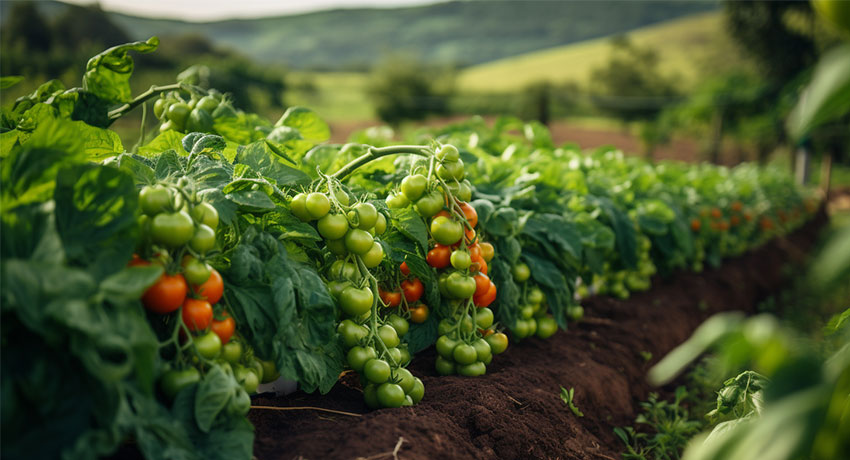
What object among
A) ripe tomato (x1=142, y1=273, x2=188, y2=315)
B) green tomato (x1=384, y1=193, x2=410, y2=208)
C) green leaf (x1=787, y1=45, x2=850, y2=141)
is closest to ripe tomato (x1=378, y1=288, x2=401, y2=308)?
green tomato (x1=384, y1=193, x2=410, y2=208)

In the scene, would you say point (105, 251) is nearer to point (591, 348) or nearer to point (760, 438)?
point (760, 438)

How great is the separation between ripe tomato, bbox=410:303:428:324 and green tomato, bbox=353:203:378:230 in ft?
1.80

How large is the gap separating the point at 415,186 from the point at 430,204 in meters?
0.09

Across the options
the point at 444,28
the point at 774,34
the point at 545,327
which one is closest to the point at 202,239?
the point at 545,327

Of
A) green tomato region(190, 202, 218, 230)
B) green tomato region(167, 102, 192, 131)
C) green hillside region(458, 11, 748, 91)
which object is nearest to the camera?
green tomato region(190, 202, 218, 230)

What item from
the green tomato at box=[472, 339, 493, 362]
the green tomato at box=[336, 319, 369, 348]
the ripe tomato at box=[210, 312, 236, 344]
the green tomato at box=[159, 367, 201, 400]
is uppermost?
the ripe tomato at box=[210, 312, 236, 344]

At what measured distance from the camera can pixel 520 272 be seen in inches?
111

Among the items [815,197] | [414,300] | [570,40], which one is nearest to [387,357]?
[414,300]

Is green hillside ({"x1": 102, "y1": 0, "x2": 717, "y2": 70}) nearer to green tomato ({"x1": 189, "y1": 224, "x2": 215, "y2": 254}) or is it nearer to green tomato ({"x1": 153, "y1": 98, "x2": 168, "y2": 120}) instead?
green tomato ({"x1": 153, "y1": 98, "x2": 168, "y2": 120})

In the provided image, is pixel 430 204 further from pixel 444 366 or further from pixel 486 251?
pixel 444 366

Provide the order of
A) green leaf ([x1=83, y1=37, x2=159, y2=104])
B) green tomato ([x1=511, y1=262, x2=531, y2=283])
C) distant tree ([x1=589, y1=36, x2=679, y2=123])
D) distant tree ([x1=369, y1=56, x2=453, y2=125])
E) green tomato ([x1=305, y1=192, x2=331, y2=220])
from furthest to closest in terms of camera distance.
→ distant tree ([x1=589, y1=36, x2=679, y2=123]) → distant tree ([x1=369, y1=56, x2=453, y2=125]) → green tomato ([x1=511, y1=262, x2=531, y2=283]) → green leaf ([x1=83, y1=37, x2=159, y2=104]) → green tomato ([x1=305, y1=192, x2=331, y2=220])

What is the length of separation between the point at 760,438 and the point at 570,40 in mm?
68203

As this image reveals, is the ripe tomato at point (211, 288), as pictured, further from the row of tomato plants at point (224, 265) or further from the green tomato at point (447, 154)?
the green tomato at point (447, 154)

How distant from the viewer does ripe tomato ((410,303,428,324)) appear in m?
2.44
